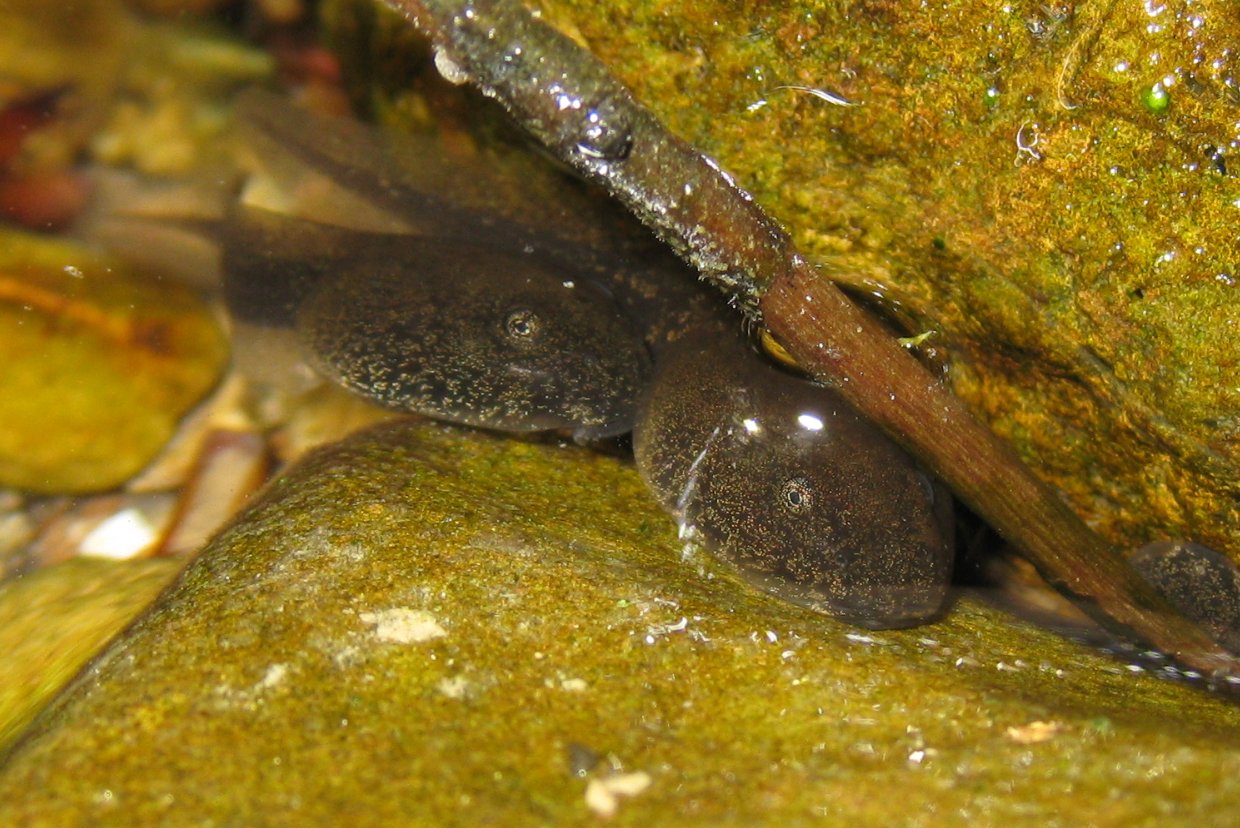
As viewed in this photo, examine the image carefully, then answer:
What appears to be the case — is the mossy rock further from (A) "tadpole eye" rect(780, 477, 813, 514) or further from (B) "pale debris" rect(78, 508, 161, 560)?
(B) "pale debris" rect(78, 508, 161, 560)

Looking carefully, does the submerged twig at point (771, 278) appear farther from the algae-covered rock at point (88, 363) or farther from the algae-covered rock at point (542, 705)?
the algae-covered rock at point (88, 363)

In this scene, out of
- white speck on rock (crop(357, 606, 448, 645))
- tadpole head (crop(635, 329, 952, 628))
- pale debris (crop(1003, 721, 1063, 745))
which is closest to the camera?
pale debris (crop(1003, 721, 1063, 745))

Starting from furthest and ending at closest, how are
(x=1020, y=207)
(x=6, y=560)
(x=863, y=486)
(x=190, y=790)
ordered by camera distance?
(x=6, y=560) < (x=863, y=486) < (x=1020, y=207) < (x=190, y=790)

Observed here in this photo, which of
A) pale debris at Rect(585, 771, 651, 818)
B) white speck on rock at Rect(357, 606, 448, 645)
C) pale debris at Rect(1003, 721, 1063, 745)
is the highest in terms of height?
pale debris at Rect(1003, 721, 1063, 745)

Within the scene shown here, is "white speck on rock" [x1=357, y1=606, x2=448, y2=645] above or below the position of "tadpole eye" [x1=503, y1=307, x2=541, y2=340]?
below

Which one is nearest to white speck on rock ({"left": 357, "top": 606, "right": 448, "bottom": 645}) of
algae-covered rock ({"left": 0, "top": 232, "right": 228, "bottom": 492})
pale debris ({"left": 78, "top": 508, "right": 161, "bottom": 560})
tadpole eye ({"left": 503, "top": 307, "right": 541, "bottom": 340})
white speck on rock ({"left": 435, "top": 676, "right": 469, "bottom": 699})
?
white speck on rock ({"left": 435, "top": 676, "right": 469, "bottom": 699})

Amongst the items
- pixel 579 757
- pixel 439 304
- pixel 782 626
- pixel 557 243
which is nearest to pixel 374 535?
pixel 579 757

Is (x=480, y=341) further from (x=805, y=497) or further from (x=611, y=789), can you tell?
(x=611, y=789)

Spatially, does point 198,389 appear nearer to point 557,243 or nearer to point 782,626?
point 557,243
